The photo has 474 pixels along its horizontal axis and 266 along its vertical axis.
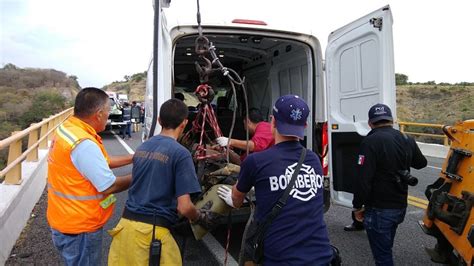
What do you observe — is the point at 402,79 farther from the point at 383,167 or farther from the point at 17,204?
the point at 17,204

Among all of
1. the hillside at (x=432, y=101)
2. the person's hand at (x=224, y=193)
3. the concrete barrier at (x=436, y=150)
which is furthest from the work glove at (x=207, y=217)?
the hillside at (x=432, y=101)

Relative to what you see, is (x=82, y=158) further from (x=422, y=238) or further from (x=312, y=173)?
(x=422, y=238)

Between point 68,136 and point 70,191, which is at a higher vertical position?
point 68,136

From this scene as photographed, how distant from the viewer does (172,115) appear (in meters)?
2.63

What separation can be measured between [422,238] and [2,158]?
12.5 m

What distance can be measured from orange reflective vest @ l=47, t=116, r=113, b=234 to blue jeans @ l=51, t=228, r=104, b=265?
0.15ft

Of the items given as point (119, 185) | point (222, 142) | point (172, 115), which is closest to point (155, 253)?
point (119, 185)

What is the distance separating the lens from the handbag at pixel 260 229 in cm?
202

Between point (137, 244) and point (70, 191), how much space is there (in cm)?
56

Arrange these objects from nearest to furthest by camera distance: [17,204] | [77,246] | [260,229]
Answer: [260,229], [77,246], [17,204]

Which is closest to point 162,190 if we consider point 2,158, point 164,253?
point 164,253

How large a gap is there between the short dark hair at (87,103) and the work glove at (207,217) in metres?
1.05

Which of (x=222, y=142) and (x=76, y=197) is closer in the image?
(x=76, y=197)

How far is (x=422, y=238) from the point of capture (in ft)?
15.8
